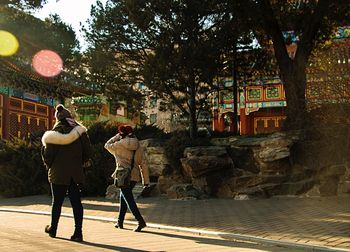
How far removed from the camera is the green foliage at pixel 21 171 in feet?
53.3

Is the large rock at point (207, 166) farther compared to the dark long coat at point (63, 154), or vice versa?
the large rock at point (207, 166)

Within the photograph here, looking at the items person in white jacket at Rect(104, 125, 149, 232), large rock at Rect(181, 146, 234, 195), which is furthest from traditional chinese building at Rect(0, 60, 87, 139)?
person in white jacket at Rect(104, 125, 149, 232)

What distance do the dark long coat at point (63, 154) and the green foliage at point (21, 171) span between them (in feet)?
30.4

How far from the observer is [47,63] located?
1081 inches

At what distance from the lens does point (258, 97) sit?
1411 inches

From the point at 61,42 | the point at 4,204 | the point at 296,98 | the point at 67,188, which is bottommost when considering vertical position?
the point at 4,204

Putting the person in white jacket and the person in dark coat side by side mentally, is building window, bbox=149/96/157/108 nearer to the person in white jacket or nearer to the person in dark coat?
the person in white jacket

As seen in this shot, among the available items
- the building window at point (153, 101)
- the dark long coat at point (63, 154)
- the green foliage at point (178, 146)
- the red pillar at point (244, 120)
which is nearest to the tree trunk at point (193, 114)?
the green foliage at point (178, 146)

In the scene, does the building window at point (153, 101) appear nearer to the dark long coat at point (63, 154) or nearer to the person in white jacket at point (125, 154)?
the person in white jacket at point (125, 154)

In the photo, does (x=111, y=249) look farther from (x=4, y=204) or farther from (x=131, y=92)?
(x=131, y=92)

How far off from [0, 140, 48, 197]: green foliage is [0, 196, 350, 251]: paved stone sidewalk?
61.7 inches

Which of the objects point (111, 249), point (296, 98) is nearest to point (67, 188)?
point (111, 249)

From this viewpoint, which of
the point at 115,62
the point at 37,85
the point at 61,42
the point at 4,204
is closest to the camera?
the point at 4,204

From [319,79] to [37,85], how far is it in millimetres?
20935
